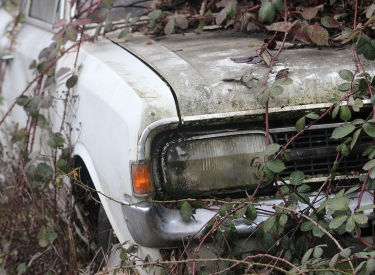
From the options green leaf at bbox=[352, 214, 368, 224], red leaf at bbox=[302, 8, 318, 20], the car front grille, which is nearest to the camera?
green leaf at bbox=[352, 214, 368, 224]

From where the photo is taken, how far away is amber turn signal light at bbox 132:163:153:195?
2.36 meters

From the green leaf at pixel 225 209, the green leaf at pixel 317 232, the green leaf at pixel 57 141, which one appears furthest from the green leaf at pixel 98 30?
the green leaf at pixel 317 232

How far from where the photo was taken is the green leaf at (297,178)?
7.91 feet

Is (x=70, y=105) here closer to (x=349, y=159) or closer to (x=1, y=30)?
(x=349, y=159)

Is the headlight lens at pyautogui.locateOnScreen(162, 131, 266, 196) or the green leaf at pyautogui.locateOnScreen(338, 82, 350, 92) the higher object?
the green leaf at pyautogui.locateOnScreen(338, 82, 350, 92)

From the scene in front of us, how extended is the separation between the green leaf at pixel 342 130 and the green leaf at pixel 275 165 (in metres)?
0.22

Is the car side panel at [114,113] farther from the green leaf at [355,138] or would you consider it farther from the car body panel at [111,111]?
the green leaf at [355,138]

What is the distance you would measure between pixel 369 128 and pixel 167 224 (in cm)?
82

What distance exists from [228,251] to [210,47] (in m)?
1.07

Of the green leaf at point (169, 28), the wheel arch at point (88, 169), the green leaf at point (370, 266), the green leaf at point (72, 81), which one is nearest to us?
the green leaf at point (370, 266)

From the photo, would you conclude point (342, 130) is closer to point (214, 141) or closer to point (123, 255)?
point (214, 141)

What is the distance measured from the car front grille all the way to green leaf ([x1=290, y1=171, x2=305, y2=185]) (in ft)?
0.35

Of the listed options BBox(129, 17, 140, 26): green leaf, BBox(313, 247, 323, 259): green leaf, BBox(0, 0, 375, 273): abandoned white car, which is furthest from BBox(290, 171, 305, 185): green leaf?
BBox(129, 17, 140, 26): green leaf

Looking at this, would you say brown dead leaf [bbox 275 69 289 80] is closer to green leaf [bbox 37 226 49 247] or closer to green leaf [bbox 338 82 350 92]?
green leaf [bbox 338 82 350 92]
